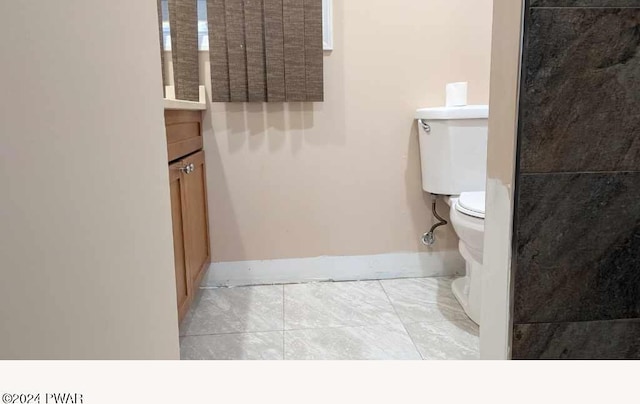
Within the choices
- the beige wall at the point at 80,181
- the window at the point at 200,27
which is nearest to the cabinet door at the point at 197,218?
the window at the point at 200,27

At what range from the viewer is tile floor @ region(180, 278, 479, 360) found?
64.9 inches

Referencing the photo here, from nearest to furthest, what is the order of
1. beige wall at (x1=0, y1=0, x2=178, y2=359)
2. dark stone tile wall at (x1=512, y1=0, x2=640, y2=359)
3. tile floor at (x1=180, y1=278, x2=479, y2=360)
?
beige wall at (x1=0, y1=0, x2=178, y2=359) → dark stone tile wall at (x1=512, y1=0, x2=640, y2=359) → tile floor at (x1=180, y1=278, x2=479, y2=360)

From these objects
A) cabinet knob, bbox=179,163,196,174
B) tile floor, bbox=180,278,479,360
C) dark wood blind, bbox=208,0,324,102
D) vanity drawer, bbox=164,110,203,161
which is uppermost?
dark wood blind, bbox=208,0,324,102

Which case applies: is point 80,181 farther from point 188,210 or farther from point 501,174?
point 188,210

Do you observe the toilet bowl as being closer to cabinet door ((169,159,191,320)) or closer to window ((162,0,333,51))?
window ((162,0,333,51))

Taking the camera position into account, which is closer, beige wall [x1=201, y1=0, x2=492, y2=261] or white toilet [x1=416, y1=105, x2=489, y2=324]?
white toilet [x1=416, y1=105, x2=489, y2=324]

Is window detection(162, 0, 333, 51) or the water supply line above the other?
window detection(162, 0, 333, 51)

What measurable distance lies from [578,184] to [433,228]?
1.29m

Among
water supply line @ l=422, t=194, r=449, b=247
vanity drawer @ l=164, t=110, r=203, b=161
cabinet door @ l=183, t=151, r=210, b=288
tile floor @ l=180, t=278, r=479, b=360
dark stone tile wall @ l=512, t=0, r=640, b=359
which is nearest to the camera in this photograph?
dark stone tile wall @ l=512, t=0, r=640, b=359

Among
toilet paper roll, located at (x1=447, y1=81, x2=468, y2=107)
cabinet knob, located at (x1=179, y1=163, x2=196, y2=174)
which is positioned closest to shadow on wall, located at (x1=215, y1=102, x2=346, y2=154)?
cabinet knob, located at (x1=179, y1=163, x2=196, y2=174)

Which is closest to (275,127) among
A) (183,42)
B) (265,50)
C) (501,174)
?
(265,50)

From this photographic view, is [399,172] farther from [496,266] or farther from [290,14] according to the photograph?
[496,266]

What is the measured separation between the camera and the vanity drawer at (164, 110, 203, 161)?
1.54 metres

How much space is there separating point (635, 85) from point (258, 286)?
1.72m
